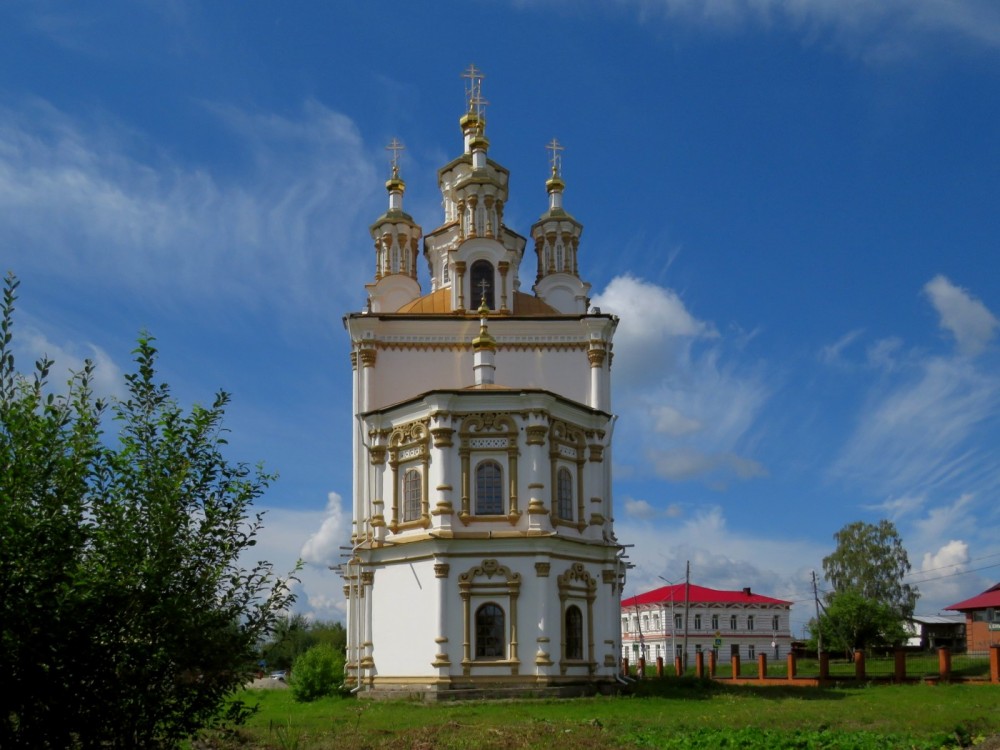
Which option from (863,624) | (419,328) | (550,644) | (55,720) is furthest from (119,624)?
(863,624)

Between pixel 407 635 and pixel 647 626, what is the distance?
5067 cm

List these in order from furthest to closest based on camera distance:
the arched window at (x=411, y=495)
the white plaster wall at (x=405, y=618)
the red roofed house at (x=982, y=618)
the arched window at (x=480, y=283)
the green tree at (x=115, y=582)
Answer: the red roofed house at (x=982, y=618) < the arched window at (x=480, y=283) < the arched window at (x=411, y=495) < the white plaster wall at (x=405, y=618) < the green tree at (x=115, y=582)

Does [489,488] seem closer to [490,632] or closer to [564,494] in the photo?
[564,494]

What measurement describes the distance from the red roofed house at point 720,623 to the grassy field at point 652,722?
1727 inches

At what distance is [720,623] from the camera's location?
70.1m

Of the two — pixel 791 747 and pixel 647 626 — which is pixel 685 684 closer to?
pixel 791 747

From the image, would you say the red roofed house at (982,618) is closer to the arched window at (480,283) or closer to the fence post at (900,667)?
the fence post at (900,667)

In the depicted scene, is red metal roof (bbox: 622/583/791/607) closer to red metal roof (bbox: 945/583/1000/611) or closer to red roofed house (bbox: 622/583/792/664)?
red roofed house (bbox: 622/583/792/664)

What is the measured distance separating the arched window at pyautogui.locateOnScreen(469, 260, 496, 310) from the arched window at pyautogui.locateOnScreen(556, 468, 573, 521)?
698 centimetres

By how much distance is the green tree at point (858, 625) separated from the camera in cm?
5163

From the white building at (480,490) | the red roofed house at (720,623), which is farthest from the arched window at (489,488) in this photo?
the red roofed house at (720,623)

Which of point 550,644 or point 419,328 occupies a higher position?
point 419,328

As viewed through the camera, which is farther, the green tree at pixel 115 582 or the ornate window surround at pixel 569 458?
the ornate window surround at pixel 569 458

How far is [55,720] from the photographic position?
22.8ft
